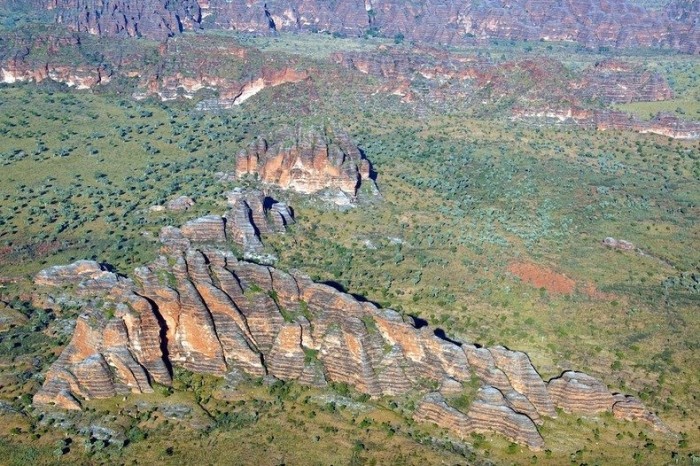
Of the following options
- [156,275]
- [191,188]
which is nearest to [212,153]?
[191,188]

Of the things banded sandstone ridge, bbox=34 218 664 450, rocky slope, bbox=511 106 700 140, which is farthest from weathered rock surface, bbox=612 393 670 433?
rocky slope, bbox=511 106 700 140

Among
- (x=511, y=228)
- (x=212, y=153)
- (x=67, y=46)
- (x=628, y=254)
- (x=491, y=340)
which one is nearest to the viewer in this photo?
(x=491, y=340)

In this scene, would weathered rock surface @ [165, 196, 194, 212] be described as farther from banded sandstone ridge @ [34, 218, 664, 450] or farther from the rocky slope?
the rocky slope

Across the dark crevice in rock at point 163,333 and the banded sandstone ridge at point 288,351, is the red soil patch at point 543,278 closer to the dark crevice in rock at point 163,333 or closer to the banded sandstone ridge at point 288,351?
the banded sandstone ridge at point 288,351

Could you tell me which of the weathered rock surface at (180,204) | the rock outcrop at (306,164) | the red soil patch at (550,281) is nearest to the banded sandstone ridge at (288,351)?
the red soil patch at (550,281)

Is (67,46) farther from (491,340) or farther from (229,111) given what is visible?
(491,340)
